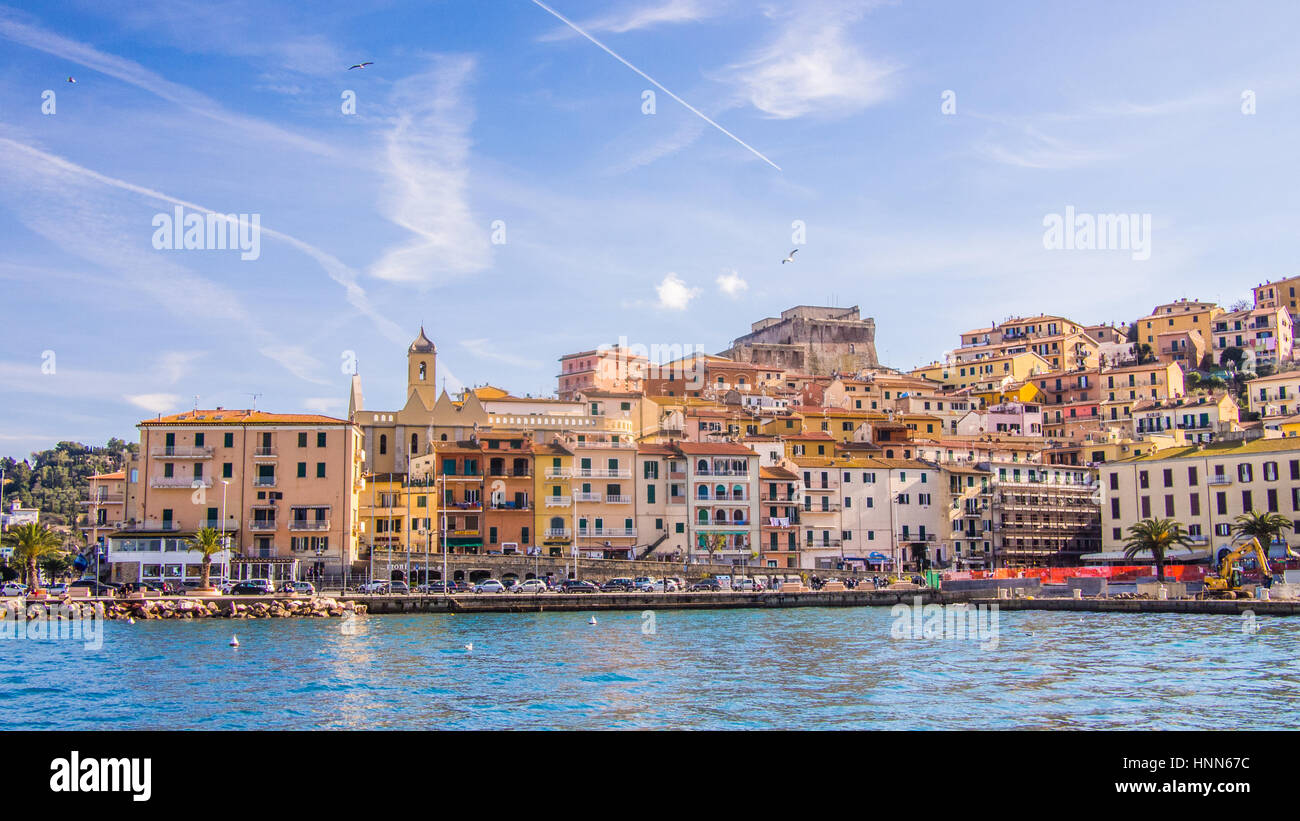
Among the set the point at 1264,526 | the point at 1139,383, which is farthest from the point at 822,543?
the point at 1139,383

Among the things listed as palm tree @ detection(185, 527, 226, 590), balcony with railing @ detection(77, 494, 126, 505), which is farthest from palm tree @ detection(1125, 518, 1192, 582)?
balcony with railing @ detection(77, 494, 126, 505)

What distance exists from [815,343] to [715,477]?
55.2 m

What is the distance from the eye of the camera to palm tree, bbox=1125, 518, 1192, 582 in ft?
229

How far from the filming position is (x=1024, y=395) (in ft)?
360

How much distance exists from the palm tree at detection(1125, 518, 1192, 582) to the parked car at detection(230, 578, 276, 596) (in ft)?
170

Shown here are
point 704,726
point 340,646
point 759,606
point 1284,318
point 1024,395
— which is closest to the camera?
point 704,726

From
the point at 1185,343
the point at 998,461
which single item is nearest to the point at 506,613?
the point at 998,461

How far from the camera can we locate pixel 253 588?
6144cm

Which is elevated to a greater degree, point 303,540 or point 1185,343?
point 1185,343

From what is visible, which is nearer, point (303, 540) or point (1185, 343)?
point (303, 540)

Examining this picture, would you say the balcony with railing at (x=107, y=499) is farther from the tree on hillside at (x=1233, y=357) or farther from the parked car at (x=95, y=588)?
the tree on hillside at (x=1233, y=357)
